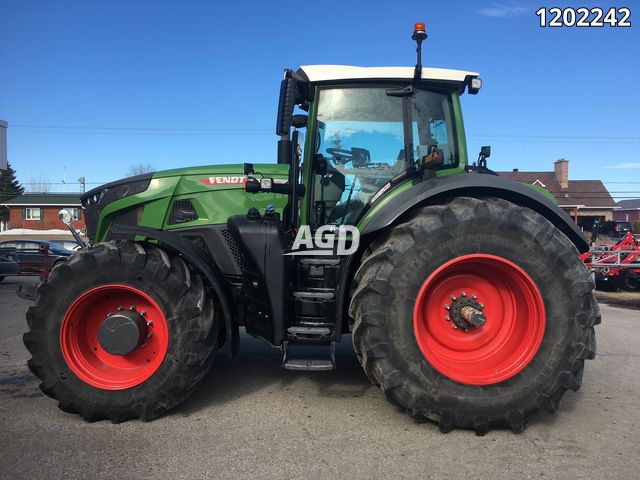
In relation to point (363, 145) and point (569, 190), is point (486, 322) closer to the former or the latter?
point (363, 145)

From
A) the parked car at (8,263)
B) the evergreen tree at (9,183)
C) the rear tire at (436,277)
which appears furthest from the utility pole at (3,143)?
the evergreen tree at (9,183)

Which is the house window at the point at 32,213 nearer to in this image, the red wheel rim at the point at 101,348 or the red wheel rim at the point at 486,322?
the red wheel rim at the point at 101,348

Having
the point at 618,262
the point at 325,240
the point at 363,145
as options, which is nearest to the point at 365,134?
the point at 363,145

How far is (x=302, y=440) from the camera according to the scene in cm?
291

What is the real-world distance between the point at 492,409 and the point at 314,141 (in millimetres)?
2316

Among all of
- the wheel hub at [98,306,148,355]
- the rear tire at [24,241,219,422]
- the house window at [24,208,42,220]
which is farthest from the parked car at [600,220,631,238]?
the house window at [24,208,42,220]

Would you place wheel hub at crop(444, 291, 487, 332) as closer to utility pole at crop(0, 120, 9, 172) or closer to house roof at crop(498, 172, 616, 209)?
utility pole at crop(0, 120, 9, 172)

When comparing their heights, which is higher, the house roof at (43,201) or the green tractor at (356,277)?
the house roof at (43,201)

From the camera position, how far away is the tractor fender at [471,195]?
3.13m

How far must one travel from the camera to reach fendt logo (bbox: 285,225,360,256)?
3482 mm

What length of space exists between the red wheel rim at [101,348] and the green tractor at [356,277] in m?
0.01

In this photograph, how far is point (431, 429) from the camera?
304 centimetres

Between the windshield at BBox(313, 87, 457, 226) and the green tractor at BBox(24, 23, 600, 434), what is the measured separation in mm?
11

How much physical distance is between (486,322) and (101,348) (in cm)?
285
